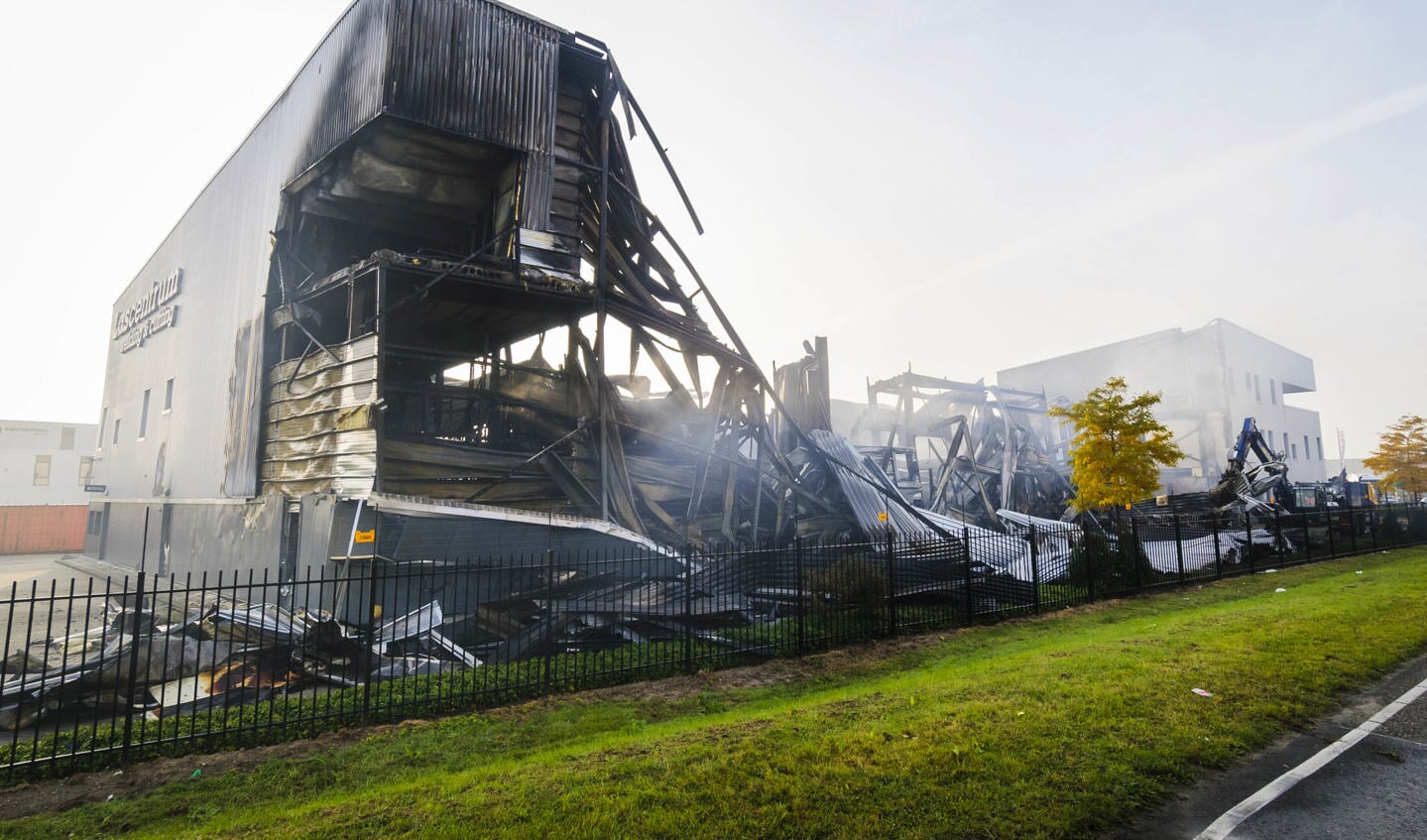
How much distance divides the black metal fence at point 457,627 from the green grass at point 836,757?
1.07 metres

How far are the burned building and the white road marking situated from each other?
8.23m

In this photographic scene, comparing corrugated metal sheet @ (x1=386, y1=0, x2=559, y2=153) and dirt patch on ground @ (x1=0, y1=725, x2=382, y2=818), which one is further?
corrugated metal sheet @ (x1=386, y1=0, x2=559, y2=153)

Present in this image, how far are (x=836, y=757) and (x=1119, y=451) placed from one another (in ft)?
63.8

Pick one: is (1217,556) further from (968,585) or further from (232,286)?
(232,286)

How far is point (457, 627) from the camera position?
10852mm

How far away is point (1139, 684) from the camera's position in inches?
266

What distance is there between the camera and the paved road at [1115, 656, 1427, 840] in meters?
4.16

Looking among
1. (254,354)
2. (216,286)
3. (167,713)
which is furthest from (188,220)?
(167,713)

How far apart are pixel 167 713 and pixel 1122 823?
9134 millimetres

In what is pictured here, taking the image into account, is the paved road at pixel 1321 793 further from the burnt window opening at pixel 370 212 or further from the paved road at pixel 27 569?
the paved road at pixel 27 569

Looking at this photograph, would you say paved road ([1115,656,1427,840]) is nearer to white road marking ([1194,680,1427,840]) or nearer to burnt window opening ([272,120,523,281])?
white road marking ([1194,680,1427,840])

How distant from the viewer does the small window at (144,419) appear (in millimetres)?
23406

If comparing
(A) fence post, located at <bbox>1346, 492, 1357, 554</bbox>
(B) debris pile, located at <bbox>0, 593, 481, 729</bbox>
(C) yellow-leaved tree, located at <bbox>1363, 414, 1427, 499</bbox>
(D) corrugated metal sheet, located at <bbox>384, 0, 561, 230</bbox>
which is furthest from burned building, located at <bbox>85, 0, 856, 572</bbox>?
(C) yellow-leaved tree, located at <bbox>1363, 414, 1427, 499</bbox>

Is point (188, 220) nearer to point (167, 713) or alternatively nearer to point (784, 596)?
point (167, 713)
